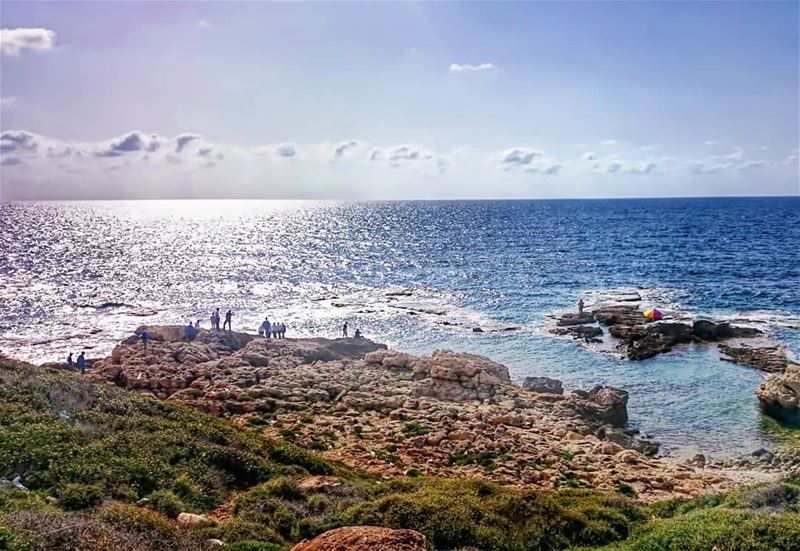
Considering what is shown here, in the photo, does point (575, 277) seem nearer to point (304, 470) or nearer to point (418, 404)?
point (418, 404)

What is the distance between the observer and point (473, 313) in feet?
164

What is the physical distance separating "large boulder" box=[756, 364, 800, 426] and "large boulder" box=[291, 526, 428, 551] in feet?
81.5

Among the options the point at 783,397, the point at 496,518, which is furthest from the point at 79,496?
the point at 783,397

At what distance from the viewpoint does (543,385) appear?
101 feet

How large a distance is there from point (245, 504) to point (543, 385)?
21.4 meters

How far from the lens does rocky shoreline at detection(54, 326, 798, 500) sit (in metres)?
21.2

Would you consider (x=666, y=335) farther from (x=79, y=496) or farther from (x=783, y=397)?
(x=79, y=496)

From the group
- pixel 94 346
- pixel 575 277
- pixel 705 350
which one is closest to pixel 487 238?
pixel 575 277

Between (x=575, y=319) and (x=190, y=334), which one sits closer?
(x=190, y=334)

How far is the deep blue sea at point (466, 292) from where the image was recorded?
109 ft

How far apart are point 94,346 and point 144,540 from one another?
116 feet

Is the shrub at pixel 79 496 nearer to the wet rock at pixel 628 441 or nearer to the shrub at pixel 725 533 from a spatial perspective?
the shrub at pixel 725 533

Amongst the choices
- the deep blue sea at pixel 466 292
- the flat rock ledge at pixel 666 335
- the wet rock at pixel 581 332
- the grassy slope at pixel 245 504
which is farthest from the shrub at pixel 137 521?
the wet rock at pixel 581 332

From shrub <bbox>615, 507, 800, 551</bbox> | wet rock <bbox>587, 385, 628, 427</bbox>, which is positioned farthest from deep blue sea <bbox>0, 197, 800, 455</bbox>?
shrub <bbox>615, 507, 800, 551</bbox>
